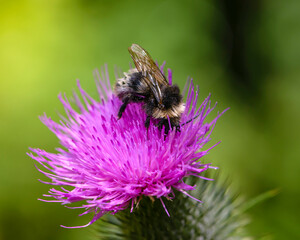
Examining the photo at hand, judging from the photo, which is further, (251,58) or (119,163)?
(251,58)

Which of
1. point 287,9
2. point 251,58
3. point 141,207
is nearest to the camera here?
point 141,207

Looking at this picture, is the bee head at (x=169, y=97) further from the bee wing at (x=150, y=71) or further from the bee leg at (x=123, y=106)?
the bee leg at (x=123, y=106)

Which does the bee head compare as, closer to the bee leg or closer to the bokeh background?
the bee leg

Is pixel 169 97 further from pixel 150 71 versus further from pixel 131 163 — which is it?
pixel 131 163

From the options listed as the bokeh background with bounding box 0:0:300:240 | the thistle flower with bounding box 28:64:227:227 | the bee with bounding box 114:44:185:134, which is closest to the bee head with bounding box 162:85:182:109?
the bee with bounding box 114:44:185:134

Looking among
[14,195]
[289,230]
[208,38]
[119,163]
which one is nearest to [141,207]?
[119,163]

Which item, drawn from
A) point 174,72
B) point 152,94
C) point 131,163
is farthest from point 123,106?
point 174,72

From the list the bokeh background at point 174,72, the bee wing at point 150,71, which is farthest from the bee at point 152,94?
the bokeh background at point 174,72

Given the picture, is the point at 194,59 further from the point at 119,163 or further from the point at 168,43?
the point at 119,163
